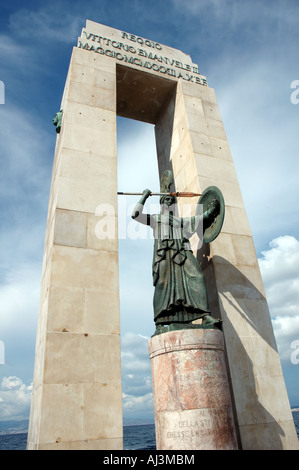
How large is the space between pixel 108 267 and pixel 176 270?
1622mm

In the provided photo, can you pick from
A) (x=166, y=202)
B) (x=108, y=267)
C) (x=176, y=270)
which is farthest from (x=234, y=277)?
(x=108, y=267)

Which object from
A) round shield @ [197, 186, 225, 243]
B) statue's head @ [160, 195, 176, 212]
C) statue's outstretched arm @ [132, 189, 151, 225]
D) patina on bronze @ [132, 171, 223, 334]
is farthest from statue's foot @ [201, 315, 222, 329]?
statue's head @ [160, 195, 176, 212]

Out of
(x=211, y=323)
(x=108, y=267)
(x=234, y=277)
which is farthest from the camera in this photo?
(x=234, y=277)

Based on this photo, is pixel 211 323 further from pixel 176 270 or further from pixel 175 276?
pixel 176 270

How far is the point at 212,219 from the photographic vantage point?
8125mm

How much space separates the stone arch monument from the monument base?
1160 millimetres

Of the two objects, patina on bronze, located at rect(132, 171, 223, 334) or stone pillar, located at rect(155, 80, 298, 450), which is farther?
stone pillar, located at rect(155, 80, 298, 450)

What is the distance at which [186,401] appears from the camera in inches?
217

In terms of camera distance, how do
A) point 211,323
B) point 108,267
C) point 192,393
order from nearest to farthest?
point 192,393 → point 211,323 → point 108,267

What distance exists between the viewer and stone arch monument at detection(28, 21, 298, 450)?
6305 millimetres

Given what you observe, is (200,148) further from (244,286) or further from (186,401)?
(186,401)

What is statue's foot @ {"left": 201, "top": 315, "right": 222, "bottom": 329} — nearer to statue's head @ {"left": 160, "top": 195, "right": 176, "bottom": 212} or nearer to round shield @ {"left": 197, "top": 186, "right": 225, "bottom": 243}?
round shield @ {"left": 197, "top": 186, "right": 225, "bottom": 243}
